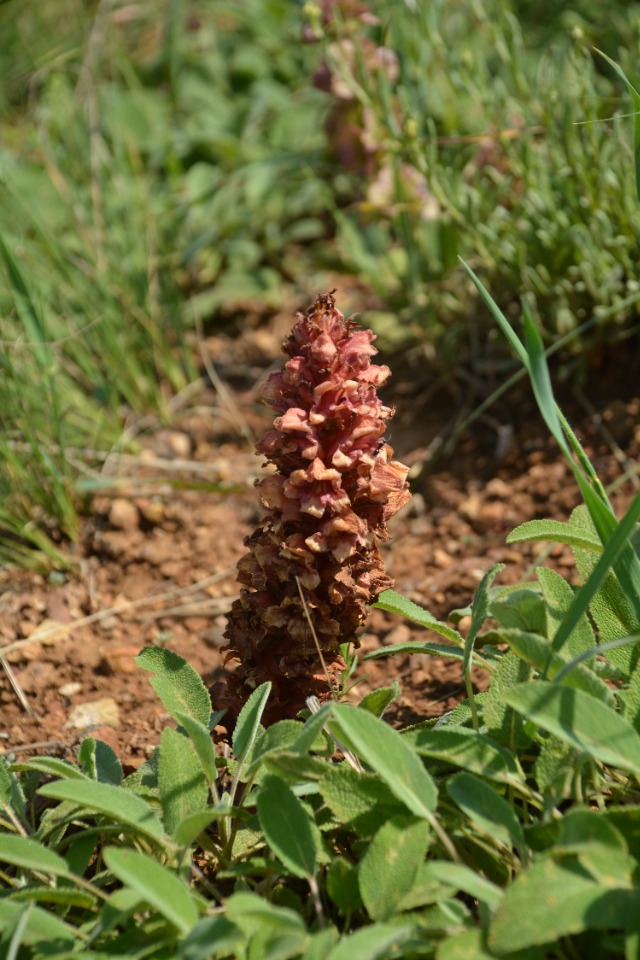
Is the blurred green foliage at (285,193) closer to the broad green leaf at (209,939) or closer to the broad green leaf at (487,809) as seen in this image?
the broad green leaf at (487,809)

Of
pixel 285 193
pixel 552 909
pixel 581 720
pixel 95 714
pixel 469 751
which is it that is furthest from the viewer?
pixel 285 193

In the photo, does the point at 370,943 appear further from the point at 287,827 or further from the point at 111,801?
the point at 111,801

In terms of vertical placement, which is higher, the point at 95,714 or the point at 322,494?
the point at 322,494

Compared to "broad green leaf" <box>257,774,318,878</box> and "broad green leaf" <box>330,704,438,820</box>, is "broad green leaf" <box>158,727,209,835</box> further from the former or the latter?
"broad green leaf" <box>330,704,438,820</box>

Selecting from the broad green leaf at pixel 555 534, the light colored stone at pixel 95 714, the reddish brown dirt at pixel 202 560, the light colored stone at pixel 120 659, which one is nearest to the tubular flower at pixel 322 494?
the broad green leaf at pixel 555 534

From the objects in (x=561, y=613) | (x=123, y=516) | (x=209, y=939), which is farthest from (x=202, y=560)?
(x=209, y=939)

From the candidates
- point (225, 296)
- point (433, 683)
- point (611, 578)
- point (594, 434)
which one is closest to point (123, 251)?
point (225, 296)
